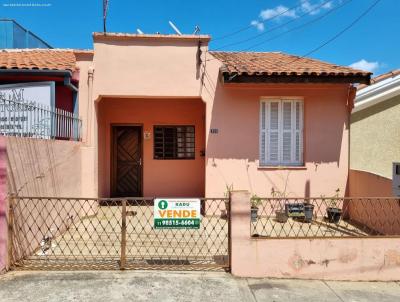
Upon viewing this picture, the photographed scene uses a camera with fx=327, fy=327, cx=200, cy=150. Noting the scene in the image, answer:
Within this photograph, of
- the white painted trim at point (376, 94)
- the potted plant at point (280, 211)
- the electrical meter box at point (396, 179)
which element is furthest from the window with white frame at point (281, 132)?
the electrical meter box at point (396, 179)

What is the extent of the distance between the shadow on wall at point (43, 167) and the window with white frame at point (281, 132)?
4877 mm

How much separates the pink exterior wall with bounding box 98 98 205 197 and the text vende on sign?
5.81m

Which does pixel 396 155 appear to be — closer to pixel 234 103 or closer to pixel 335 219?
pixel 335 219

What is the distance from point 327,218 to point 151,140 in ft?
18.9

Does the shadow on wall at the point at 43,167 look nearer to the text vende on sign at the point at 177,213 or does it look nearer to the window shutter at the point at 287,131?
the text vende on sign at the point at 177,213

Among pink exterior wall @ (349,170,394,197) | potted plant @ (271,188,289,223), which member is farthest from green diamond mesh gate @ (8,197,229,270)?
pink exterior wall @ (349,170,394,197)

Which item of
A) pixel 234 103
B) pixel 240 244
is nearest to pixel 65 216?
pixel 240 244

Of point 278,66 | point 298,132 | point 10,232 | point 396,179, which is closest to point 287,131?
point 298,132

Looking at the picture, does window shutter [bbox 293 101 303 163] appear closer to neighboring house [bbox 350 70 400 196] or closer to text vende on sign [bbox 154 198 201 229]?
neighboring house [bbox 350 70 400 196]

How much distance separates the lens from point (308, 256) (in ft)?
15.7

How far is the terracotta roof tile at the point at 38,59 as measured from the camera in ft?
26.9

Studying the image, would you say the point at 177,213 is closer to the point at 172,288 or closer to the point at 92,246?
the point at 172,288

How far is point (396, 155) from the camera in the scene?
910 centimetres

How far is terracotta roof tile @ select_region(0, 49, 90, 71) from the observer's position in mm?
8203
